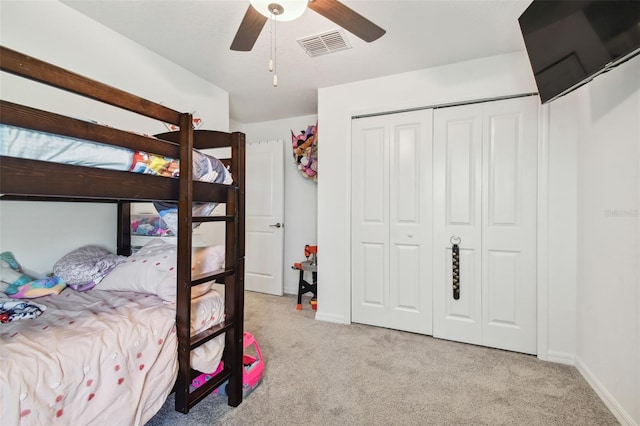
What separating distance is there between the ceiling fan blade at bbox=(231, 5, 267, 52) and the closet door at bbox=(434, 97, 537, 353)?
5.53ft

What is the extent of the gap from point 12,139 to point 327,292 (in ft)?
8.35

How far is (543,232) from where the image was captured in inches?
87.7

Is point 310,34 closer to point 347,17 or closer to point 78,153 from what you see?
point 347,17

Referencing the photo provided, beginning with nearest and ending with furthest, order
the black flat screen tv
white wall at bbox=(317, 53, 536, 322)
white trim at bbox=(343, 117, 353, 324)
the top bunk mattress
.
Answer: the top bunk mattress < the black flat screen tv < white wall at bbox=(317, 53, 536, 322) < white trim at bbox=(343, 117, 353, 324)

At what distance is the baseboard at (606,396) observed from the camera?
4.89ft

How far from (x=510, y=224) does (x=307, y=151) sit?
2186 millimetres

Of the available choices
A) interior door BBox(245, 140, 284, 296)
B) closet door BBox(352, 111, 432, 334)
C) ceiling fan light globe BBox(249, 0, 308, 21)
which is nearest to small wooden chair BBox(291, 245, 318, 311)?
interior door BBox(245, 140, 284, 296)

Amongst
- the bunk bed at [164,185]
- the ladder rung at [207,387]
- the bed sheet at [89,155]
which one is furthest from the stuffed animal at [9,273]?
the ladder rung at [207,387]

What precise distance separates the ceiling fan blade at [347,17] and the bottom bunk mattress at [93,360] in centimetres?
159

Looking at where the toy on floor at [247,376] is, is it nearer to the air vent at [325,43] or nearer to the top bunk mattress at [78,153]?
the top bunk mattress at [78,153]

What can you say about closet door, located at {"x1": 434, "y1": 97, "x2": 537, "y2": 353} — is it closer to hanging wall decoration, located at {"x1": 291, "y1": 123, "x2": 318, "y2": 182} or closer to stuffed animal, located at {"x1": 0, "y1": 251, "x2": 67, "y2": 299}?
hanging wall decoration, located at {"x1": 291, "y1": 123, "x2": 318, "y2": 182}

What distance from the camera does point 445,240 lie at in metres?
2.56

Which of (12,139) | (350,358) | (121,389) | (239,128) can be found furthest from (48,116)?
(239,128)

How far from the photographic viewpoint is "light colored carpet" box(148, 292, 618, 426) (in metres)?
1.57
